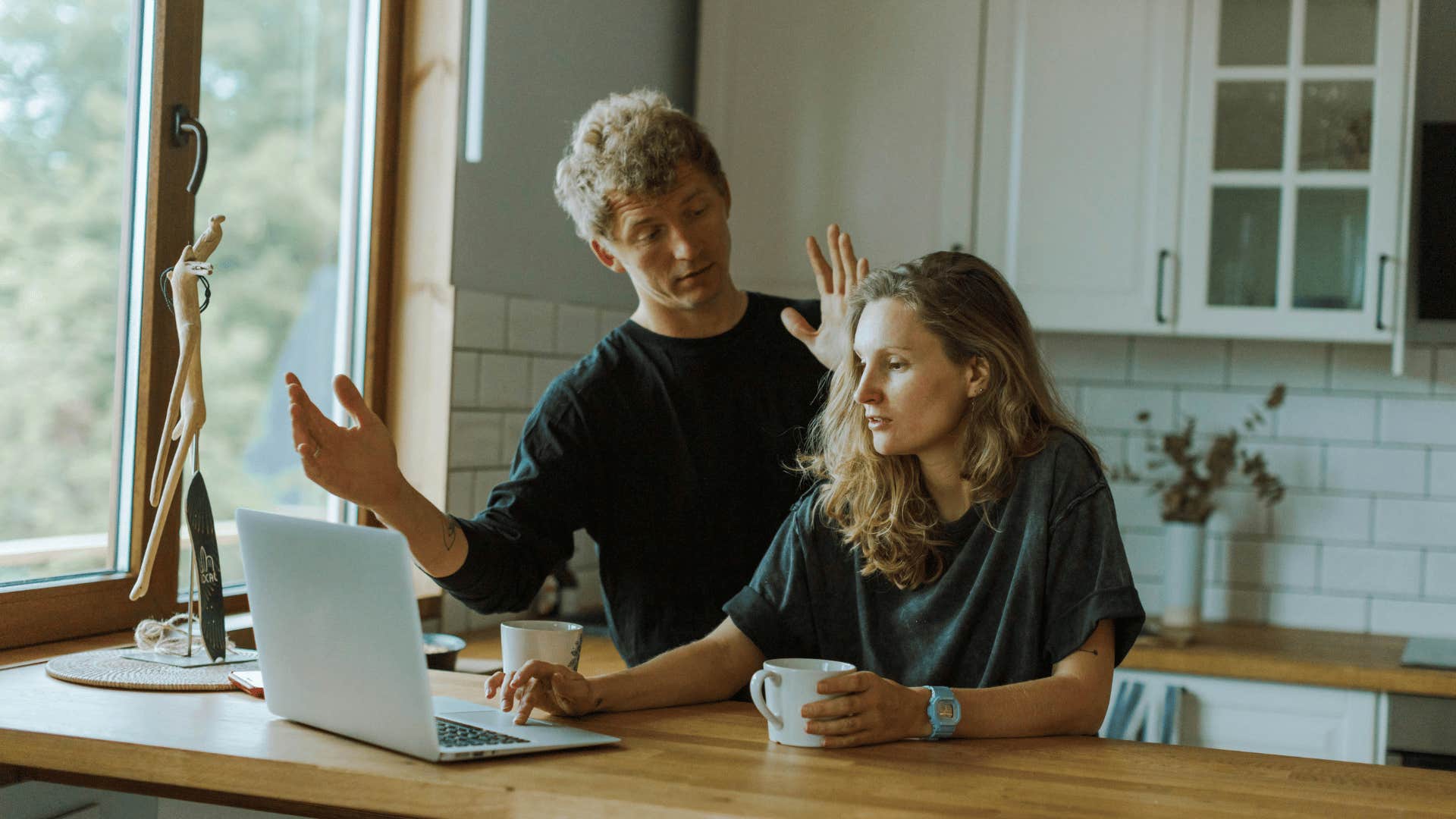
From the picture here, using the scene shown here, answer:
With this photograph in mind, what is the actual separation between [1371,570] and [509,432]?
212 centimetres

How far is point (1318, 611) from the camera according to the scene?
3373 mm

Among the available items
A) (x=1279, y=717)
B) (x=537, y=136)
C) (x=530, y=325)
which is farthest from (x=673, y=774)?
(x=1279, y=717)

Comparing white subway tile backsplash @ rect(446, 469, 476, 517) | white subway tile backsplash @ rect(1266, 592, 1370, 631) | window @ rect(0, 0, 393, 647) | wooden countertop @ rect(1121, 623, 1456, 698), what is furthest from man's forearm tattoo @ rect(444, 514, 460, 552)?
white subway tile backsplash @ rect(1266, 592, 1370, 631)

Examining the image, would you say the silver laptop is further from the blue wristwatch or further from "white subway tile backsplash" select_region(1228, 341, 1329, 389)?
"white subway tile backsplash" select_region(1228, 341, 1329, 389)

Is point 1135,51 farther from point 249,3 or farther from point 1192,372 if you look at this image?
point 249,3

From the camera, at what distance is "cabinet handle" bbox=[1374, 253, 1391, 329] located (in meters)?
2.96

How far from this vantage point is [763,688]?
1.33 m

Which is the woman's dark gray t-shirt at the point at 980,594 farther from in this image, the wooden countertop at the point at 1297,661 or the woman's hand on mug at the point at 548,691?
the wooden countertop at the point at 1297,661

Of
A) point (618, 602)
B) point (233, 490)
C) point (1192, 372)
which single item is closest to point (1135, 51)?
point (1192, 372)

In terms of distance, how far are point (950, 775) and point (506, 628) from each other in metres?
0.53

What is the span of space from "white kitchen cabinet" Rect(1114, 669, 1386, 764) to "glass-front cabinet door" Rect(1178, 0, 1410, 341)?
786 millimetres

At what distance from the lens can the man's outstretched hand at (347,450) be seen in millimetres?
1403

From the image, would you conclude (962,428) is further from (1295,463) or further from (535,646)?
(1295,463)

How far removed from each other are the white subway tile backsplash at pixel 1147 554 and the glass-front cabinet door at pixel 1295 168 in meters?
0.62
